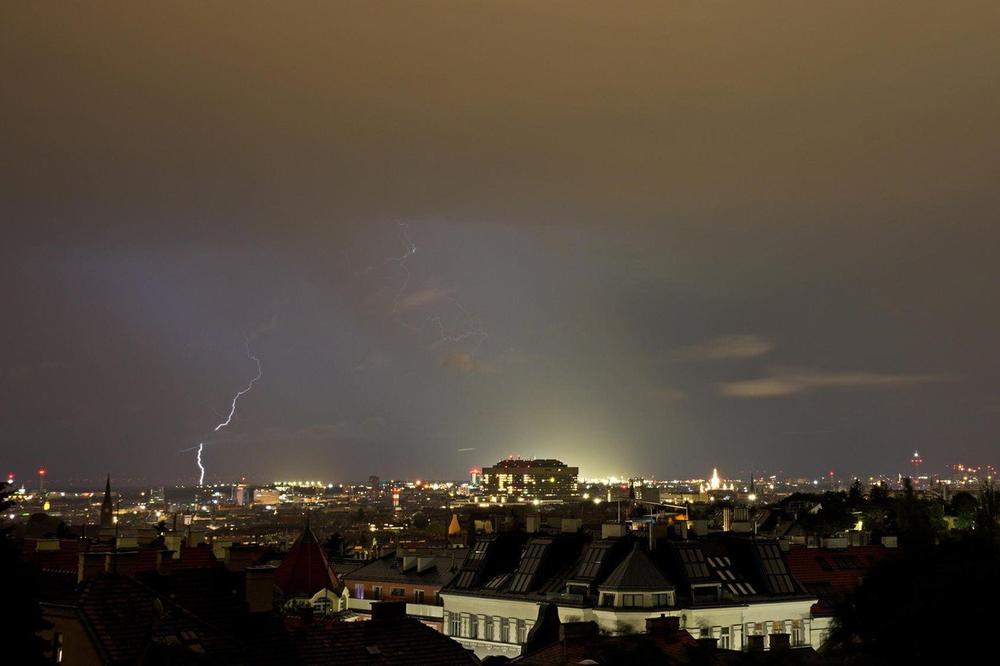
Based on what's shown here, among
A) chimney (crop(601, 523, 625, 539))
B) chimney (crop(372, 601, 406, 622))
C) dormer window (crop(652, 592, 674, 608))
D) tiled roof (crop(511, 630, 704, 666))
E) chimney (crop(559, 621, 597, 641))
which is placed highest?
chimney (crop(601, 523, 625, 539))

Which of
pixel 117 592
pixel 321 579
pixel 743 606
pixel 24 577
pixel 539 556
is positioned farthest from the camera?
pixel 321 579

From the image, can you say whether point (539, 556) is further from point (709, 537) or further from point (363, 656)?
point (363, 656)

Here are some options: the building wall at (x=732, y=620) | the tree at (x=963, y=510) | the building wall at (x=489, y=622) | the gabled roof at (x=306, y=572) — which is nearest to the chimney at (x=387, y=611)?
the building wall at (x=732, y=620)

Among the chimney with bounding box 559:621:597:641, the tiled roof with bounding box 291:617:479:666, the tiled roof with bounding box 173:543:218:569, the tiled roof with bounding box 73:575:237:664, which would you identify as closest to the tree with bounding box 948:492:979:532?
the chimney with bounding box 559:621:597:641

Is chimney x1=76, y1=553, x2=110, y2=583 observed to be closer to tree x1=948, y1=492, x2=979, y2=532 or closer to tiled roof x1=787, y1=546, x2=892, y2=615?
tiled roof x1=787, y1=546, x2=892, y2=615

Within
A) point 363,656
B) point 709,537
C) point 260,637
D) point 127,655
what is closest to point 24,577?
point 127,655
